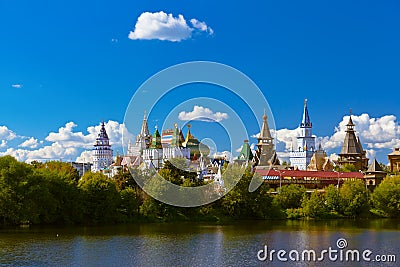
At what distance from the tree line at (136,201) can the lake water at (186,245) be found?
11.4 ft

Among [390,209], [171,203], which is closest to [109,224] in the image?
[171,203]

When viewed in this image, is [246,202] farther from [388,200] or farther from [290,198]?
[388,200]

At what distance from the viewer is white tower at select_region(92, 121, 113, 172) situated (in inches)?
4833

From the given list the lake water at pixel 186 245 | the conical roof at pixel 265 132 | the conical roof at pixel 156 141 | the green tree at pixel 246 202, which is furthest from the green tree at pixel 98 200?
the conical roof at pixel 265 132

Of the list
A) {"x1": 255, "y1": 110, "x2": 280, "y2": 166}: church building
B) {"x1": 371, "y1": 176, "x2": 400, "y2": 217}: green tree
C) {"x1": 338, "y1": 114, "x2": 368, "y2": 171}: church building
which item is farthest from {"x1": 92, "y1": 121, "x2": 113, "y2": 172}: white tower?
{"x1": 371, "y1": 176, "x2": 400, "y2": 217}: green tree

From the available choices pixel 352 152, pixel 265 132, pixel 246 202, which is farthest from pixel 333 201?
pixel 265 132

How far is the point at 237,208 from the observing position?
170 feet

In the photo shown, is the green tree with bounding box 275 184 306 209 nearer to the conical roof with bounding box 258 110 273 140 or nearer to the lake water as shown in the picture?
the lake water

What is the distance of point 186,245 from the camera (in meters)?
31.0

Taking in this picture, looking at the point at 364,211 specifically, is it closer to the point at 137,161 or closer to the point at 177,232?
the point at 177,232

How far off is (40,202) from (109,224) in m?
6.03

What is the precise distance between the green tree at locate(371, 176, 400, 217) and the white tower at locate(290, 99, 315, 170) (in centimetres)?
6649

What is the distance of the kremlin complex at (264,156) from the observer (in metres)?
74.2

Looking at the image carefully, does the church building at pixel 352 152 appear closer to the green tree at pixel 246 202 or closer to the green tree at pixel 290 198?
the green tree at pixel 290 198
